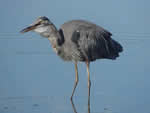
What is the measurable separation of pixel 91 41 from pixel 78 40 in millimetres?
74

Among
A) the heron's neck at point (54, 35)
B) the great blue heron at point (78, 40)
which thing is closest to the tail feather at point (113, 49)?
the great blue heron at point (78, 40)

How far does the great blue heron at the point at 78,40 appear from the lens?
2441 millimetres

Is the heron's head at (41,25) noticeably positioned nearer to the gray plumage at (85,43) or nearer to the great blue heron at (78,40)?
the great blue heron at (78,40)

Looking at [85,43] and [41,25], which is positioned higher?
[41,25]

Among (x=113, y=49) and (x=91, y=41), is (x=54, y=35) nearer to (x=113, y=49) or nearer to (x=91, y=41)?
(x=91, y=41)

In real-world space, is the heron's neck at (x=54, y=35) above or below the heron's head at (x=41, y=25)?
below

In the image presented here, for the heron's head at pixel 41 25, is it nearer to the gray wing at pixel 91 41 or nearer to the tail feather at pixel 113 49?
the gray wing at pixel 91 41

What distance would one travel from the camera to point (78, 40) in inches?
96.6

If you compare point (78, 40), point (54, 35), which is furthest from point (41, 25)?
point (78, 40)

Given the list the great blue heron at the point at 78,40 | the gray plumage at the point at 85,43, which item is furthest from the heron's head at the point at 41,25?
the gray plumage at the point at 85,43

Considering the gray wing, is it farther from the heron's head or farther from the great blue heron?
the heron's head

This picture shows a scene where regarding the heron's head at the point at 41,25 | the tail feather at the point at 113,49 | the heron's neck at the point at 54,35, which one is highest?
the heron's head at the point at 41,25

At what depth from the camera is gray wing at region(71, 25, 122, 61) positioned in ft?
8.00

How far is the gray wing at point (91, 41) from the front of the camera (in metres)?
2.44
